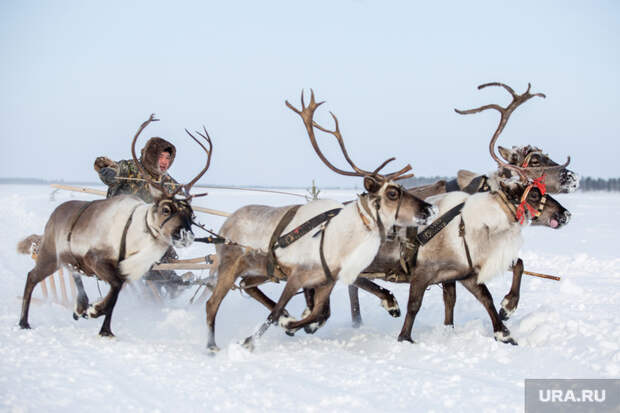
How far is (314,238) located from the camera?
17.7 feet

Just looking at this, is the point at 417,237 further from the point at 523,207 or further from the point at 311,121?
the point at 311,121

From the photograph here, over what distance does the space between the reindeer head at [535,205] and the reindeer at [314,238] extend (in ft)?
3.48

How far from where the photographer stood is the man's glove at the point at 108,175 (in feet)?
25.2

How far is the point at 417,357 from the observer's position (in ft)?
16.6

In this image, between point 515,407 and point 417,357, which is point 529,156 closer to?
point 417,357

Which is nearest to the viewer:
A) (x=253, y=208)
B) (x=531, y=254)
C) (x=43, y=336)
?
(x=43, y=336)

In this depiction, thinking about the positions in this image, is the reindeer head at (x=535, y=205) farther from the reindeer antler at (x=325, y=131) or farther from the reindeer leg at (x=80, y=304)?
the reindeer leg at (x=80, y=304)

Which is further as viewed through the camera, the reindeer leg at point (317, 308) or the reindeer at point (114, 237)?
the reindeer at point (114, 237)

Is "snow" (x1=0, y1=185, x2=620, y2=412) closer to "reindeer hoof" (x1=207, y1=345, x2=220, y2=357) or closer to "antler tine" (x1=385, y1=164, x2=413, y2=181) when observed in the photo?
"reindeer hoof" (x1=207, y1=345, x2=220, y2=357)

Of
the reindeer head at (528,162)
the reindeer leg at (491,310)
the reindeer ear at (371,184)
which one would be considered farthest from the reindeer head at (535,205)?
the reindeer ear at (371,184)

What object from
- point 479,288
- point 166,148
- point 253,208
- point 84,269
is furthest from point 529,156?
point 84,269

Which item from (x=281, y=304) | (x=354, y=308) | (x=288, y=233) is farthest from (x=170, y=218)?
(x=354, y=308)

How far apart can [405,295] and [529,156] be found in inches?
149

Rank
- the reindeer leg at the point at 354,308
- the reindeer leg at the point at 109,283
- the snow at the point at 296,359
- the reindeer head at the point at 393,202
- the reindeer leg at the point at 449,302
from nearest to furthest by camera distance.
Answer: the snow at the point at 296,359 < the reindeer head at the point at 393,202 < the reindeer leg at the point at 109,283 < the reindeer leg at the point at 449,302 < the reindeer leg at the point at 354,308
